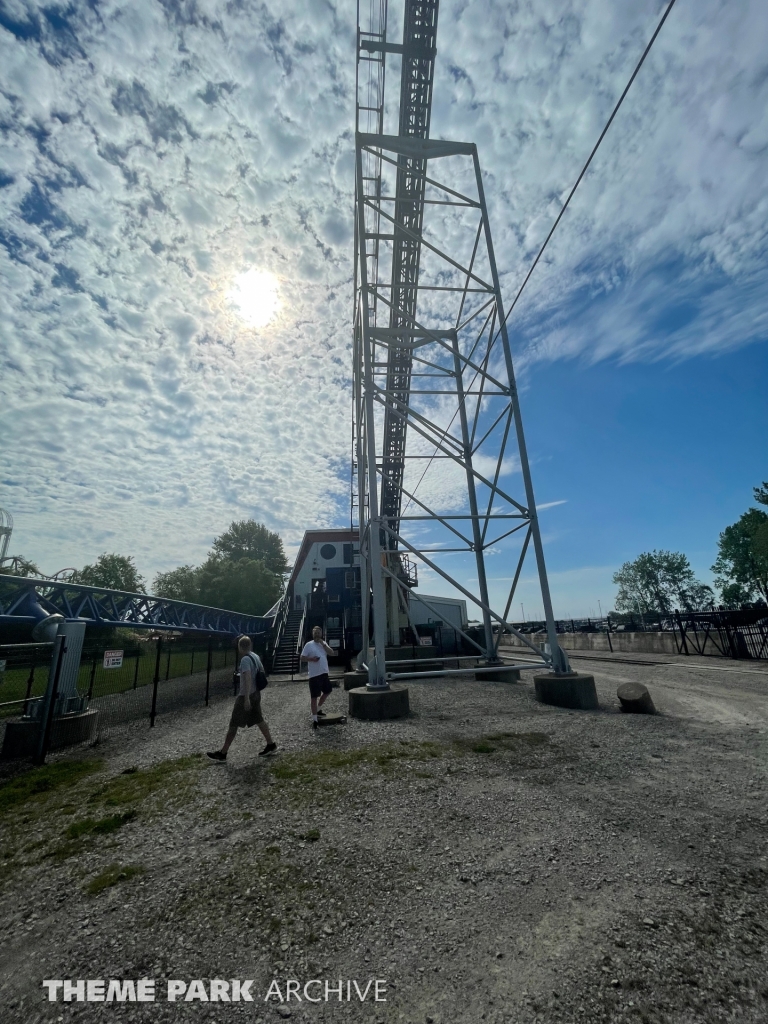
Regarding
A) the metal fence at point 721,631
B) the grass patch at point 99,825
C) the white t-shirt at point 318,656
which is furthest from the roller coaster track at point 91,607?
the metal fence at point 721,631

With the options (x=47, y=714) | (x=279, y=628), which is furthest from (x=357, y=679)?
(x=279, y=628)

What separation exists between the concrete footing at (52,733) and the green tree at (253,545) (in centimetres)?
5363

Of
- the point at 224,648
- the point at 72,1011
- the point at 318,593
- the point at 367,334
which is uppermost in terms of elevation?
the point at 367,334

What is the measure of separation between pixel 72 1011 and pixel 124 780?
3.56 m

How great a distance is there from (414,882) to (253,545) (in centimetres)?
6365

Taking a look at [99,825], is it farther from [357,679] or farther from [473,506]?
[473,506]

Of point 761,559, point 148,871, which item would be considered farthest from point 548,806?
point 761,559

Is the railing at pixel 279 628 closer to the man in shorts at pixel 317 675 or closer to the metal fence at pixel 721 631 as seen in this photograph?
the metal fence at pixel 721 631

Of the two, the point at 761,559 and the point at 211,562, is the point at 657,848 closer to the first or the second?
the point at 211,562

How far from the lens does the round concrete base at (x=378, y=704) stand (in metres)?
7.13

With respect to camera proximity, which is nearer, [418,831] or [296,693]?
[418,831]

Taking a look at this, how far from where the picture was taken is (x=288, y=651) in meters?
21.8

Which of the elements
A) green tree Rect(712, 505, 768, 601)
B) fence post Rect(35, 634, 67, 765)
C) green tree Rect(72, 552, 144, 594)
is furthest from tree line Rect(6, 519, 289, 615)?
green tree Rect(712, 505, 768, 601)

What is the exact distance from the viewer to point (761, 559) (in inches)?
1861
